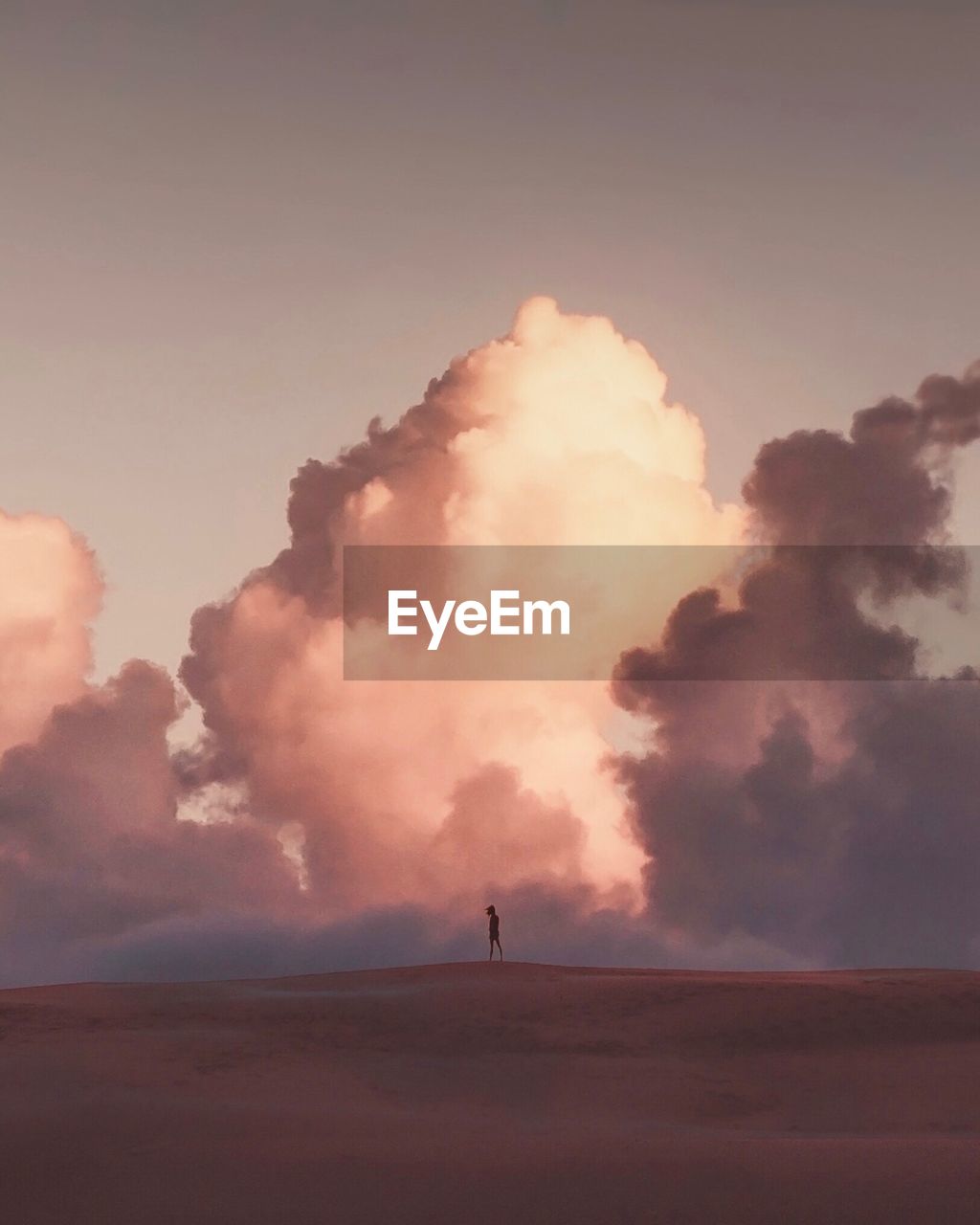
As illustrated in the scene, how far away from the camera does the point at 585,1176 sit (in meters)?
15.8

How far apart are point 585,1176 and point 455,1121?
14.8 feet

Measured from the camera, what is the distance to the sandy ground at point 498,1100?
1520cm

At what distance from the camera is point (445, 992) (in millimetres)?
29703

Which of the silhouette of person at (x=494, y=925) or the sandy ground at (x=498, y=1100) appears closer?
the sandy ground at (x=498, y=1100)

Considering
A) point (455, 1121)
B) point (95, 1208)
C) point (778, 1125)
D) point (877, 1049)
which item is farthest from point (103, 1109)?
point (877, 1049)

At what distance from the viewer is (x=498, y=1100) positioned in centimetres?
2230

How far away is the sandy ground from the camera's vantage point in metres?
15.2

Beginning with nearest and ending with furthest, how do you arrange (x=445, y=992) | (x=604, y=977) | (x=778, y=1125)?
(x=778, y=1125)
(x=445, y=992)
(x=604, y=977)

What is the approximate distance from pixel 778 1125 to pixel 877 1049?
552 centimetres

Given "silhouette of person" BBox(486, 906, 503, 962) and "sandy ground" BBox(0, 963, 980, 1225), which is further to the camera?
"silhouette of person" BBox(486, 906, 503, 962)

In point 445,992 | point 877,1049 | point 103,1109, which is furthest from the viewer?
point 445,992

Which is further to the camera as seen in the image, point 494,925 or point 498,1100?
point 494,925

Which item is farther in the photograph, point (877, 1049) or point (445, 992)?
point (445, 992)

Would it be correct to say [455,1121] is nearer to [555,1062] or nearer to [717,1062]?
[555,1062]
